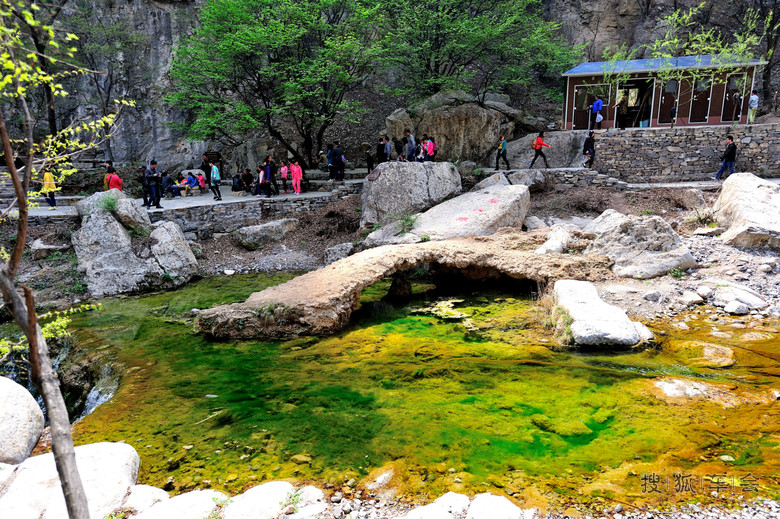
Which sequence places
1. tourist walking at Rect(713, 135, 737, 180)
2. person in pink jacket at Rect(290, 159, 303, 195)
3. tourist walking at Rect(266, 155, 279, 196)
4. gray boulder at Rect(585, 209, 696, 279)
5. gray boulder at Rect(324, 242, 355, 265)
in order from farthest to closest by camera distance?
person in pink jacket at Rect(290, 159, 303, 195), tourist walking at Rect(266, 155, 279, 196), tourist walking at Rect(713, 135, 737, 180), gray boulder at Rect(324, 242, 355, 265), gray boulder at Rect(585, 209, 696, 279)

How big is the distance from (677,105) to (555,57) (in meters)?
6.01

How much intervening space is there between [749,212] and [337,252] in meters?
10.2

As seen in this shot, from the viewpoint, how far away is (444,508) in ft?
13.3

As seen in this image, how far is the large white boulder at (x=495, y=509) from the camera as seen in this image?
386 cm

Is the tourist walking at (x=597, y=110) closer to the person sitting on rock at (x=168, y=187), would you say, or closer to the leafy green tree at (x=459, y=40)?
the leafy green tree at (x=459, y=40)

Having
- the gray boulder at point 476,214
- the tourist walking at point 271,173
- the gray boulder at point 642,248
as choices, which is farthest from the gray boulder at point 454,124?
the gray boulder at point 642,248

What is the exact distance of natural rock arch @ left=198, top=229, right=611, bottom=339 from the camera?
8477 mm

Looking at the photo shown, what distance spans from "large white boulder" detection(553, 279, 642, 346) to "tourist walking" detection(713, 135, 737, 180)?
11521 millimetres

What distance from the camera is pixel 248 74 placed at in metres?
18.6

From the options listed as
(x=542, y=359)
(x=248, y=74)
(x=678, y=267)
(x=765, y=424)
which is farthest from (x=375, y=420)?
(x=248, y=74)

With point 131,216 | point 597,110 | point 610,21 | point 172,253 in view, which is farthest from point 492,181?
point 610,21

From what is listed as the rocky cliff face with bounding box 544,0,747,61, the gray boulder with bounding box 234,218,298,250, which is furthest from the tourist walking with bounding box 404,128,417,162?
the rocky cliff face with bounding box 544,0,747,61

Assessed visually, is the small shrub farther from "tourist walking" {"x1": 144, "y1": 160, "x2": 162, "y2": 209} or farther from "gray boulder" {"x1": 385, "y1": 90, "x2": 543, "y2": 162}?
"gray boulder" {"x1": 385, "y1": 90, "x2": 543, "y2": 162}

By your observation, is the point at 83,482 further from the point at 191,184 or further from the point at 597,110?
the point at 597,110
